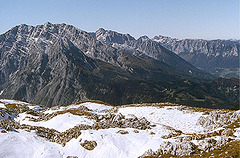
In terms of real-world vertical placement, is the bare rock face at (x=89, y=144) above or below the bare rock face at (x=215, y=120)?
below

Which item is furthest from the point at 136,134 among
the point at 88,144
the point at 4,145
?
the point at 4,145

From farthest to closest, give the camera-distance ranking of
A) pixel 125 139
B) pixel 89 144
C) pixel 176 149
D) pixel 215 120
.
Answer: pixel 215 120, pixel 125 139, pixel 89 144, pixel 176 149

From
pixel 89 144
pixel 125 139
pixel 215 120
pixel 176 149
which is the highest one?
pixel 215 120

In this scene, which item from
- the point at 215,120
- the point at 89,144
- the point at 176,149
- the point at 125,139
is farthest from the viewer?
the point at 215,120

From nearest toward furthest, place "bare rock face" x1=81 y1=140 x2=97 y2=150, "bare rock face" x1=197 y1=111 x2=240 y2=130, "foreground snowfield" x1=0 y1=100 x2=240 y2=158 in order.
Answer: "foreground snowfield" x1=0 y1=100 x2=240 y2=158 < "bare rock face" x1=81 y1=140 x2=97 y2=150 < "bare rock face" x1=197 y1=111 x2=240 y2=130

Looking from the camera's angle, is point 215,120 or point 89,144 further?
point 215,120

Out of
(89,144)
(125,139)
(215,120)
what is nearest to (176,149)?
(125,139)

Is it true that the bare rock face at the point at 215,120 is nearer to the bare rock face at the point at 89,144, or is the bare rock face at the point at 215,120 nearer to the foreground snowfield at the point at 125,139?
the foreground snowfield at the point at 125,139

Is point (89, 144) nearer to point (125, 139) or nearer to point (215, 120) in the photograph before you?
point (125, 139)

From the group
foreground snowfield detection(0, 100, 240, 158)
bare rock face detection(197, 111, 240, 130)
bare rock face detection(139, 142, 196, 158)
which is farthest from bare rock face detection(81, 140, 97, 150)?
bare rock face detection(197, 111, 240, 130)

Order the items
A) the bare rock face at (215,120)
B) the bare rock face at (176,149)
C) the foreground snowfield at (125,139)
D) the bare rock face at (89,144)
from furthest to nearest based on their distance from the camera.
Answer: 1. the bare rock face at (215,120)
2. the bare rock face at (89,144)
3. the foreground snowfield at (125,139)
4. the bare rock face at (176,149)

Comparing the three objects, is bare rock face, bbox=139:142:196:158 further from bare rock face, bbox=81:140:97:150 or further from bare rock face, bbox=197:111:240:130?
bare rock face, bbox=197:111:240:130

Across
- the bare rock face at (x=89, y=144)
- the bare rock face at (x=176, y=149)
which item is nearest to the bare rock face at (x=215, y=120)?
the bare rock face at (x=176, y=149)
